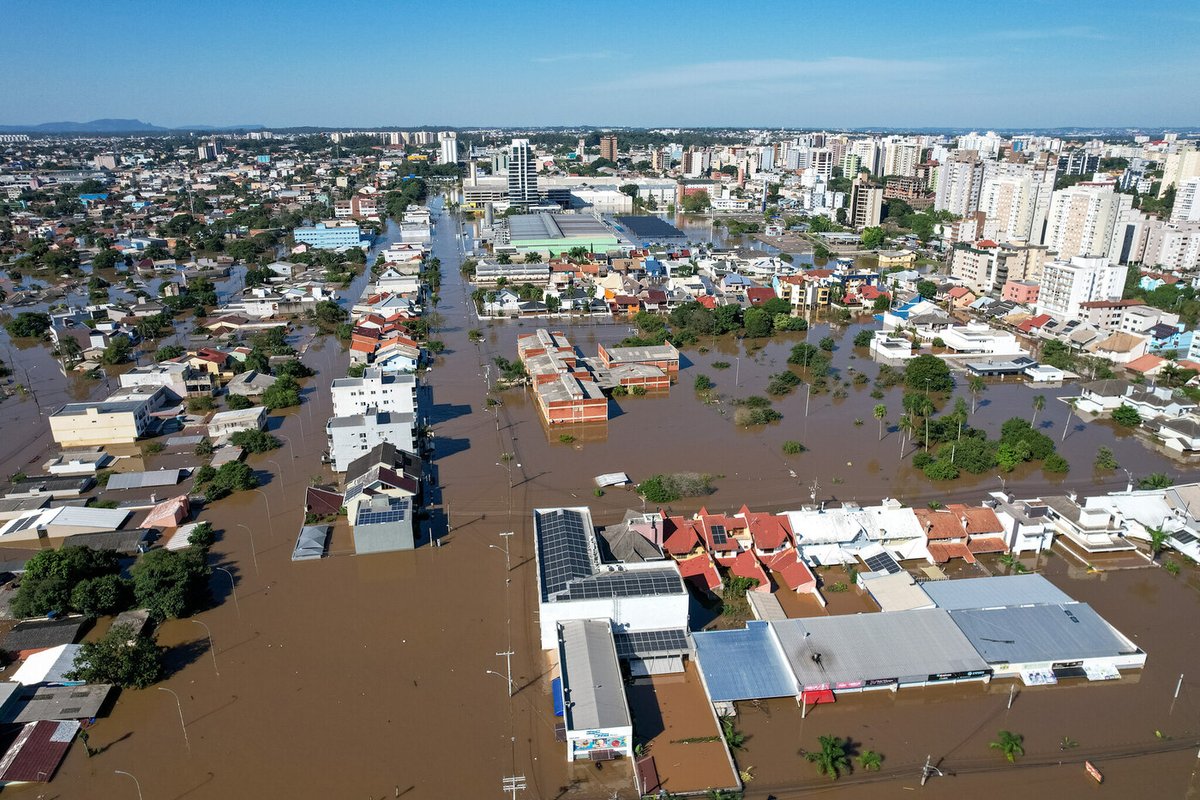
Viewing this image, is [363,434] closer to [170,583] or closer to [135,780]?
[170,583]

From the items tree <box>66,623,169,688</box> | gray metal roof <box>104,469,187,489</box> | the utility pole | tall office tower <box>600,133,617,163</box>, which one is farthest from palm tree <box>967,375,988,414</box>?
tall office tower <box>600,133,617,163</box>

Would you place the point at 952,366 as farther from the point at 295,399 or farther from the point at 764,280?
the point at 295,399

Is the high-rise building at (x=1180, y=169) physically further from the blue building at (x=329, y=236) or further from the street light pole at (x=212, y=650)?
the street light pole at (x=212, y=650)

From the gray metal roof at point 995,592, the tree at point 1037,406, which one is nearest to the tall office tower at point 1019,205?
the tree at point 1037,406

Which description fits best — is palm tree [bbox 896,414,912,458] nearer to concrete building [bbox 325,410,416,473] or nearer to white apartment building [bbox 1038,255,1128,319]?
concrete building [bbox 325,410,416,473]

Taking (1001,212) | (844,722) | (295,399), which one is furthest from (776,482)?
(1001,212)

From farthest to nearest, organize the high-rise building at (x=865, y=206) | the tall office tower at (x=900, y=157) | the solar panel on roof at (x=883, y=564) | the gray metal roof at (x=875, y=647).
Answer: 1. the tall office tower at (x=900, y=157)
2. the high-rise building at (x=865, y=206)
3. the solar panel on roof at (x=883, y=564)
4. the gray metal roof at (x=875, y=647)
